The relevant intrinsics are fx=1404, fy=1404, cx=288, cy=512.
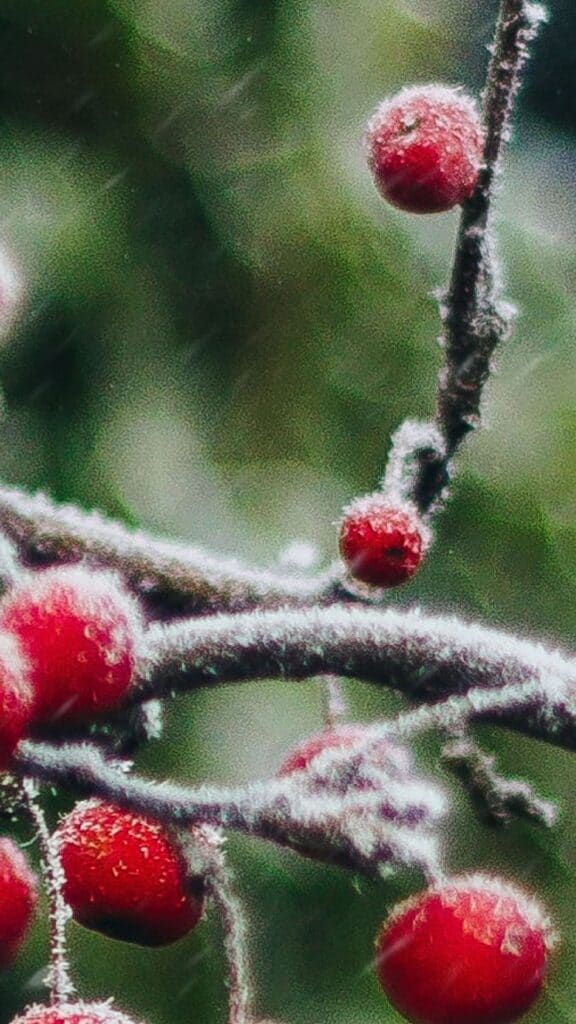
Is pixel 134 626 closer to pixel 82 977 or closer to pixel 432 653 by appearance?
pixel 432 653

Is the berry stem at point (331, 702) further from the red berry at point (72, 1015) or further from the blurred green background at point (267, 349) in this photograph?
the blurred green background at point (267, 349)

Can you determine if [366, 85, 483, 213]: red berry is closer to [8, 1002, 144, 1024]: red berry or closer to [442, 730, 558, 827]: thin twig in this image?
[442, 730, 558, 827]: thin twig

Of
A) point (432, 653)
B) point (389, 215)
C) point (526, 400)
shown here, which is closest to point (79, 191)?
point (389, 215)

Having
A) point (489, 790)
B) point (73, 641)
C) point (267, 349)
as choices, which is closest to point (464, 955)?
point (489, 790)

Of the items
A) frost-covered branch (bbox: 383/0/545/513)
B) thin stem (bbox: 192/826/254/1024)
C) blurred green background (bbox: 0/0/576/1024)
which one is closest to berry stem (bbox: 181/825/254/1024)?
thin stem (bbox: 192/826/254/1024)

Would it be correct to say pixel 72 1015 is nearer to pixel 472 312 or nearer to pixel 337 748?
pixel 337 748
